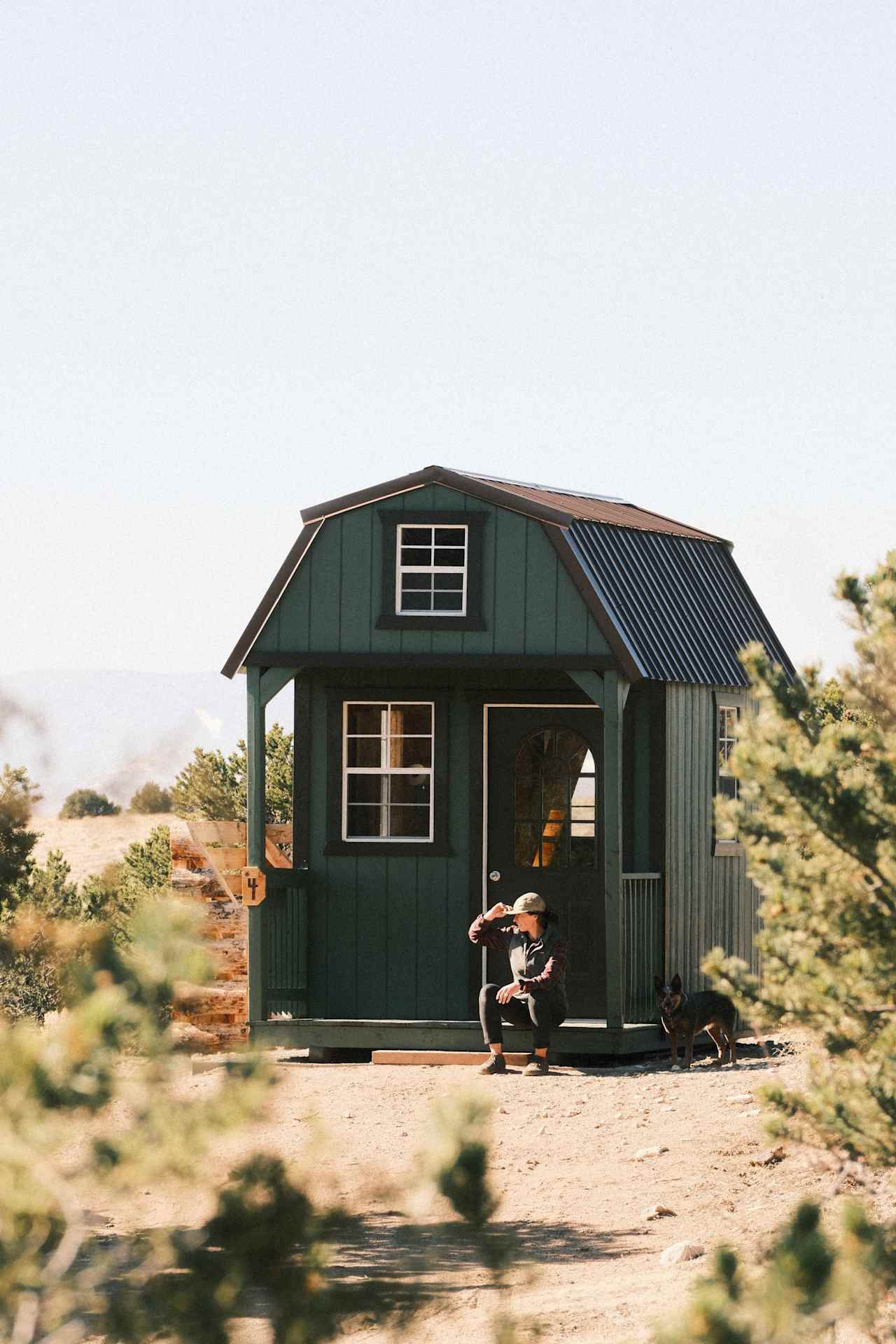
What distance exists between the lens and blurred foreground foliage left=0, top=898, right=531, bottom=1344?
344 cm

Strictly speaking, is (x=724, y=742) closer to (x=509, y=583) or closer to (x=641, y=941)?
(x=641, y=941)

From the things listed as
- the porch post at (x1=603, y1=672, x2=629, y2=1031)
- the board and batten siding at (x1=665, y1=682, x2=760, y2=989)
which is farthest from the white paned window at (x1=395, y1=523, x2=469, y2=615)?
the board and batten siding at (x1=665, y1=682, x2=760, y2=989)

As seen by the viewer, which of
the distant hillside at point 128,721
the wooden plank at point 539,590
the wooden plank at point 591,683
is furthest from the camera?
the distant hillside at point 128,721

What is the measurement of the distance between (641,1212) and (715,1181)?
632 mm

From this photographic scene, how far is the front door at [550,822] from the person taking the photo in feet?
51.2

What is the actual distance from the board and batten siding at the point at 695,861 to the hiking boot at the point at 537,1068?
1.61m

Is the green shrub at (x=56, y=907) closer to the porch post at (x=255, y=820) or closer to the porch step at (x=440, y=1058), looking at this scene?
the porch post at (x=255, y=820)

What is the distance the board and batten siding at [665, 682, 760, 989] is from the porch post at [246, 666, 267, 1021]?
3.25m

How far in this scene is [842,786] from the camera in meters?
5.62

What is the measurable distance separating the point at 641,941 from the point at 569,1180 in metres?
4.67

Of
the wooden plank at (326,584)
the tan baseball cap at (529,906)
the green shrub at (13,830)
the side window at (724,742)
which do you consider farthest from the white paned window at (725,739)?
the green shrub at (13,830)

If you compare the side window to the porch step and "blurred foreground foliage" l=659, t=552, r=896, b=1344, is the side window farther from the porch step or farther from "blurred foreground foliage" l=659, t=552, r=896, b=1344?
"blurred foreground foliage" l=659, t=552, r=896, b=1344

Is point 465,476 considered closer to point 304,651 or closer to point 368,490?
point 368,490

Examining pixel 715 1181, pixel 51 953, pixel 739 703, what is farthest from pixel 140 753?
pixel 715 1181
